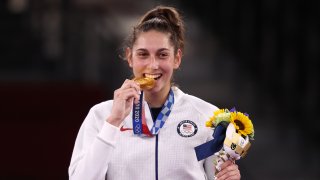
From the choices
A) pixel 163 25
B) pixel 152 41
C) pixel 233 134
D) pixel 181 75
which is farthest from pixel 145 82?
pixel 181 75

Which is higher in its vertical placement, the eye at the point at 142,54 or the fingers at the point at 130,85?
the eye at the point at 142,54

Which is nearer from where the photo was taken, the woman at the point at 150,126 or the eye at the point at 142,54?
the woman at the point at 150,126

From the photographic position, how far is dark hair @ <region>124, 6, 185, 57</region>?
3715 millimetres

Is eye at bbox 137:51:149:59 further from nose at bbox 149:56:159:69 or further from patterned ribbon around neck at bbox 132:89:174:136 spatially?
patterned ribbon around neck at bbox 132:89:174:136

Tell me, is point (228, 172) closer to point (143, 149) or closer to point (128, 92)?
point (143, 149)

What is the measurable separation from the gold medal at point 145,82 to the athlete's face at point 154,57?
3cm

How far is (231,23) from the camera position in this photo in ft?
35.0

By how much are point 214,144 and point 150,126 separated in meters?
0.29

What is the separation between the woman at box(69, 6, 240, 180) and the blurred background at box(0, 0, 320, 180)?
9.22 feet

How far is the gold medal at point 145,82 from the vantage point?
3.55 m

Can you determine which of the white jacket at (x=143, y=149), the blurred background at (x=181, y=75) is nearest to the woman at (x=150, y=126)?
the white jacket at (x=143, y=149)

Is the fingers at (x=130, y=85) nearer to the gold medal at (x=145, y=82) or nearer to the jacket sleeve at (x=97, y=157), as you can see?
the gold medal at (x=145, y=82)
